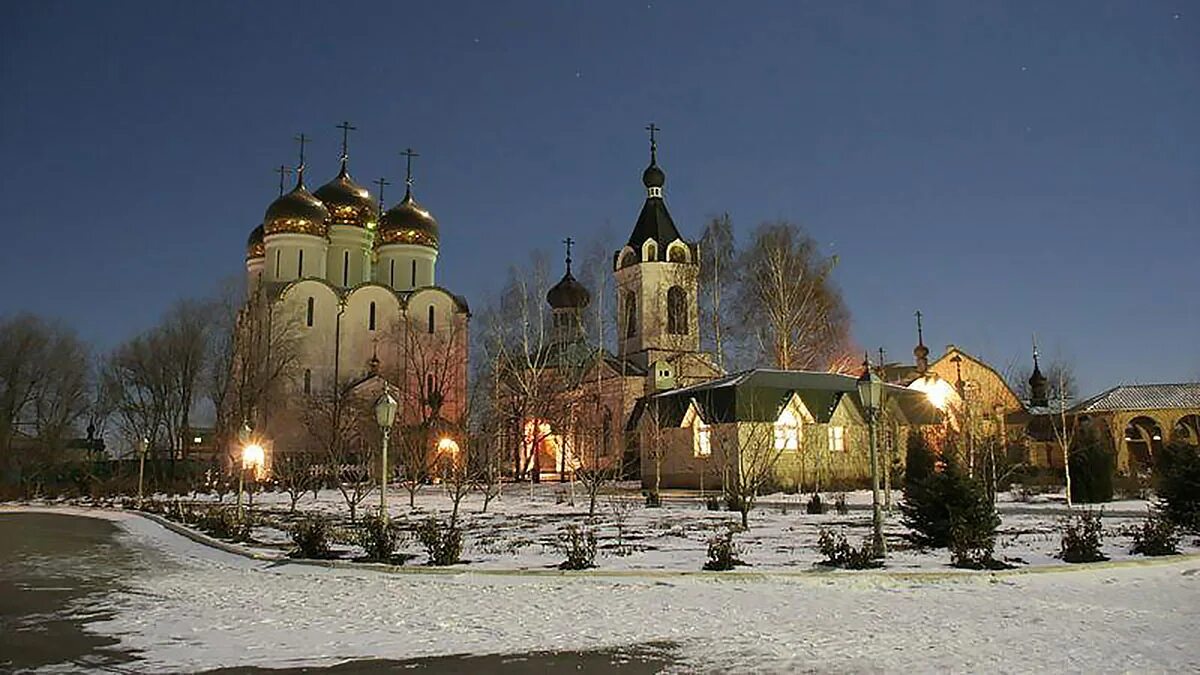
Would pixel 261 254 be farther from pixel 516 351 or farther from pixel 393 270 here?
pixel 516 351

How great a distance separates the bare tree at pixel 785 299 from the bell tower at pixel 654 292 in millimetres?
5591

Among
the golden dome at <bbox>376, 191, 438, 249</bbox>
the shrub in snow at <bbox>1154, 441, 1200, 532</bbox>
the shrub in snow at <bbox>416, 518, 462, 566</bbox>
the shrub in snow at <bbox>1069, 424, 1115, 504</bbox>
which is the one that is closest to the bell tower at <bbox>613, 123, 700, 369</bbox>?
the golden dome at <bbox>376, 191, 438, 249</bbox>

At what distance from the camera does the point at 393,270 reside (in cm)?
5672

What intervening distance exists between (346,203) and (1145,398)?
46279mm

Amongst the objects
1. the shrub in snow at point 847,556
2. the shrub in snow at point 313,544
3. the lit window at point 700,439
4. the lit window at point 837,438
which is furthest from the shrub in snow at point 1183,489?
the lit window at point 700,439

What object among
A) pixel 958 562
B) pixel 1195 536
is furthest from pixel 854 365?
pixel 958 562

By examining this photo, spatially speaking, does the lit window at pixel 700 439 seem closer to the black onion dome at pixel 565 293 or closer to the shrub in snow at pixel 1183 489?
the black onion dome at pixel 565 293

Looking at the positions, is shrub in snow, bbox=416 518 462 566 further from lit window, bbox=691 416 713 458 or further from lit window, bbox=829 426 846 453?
lit window, bbox=829 426 846 453

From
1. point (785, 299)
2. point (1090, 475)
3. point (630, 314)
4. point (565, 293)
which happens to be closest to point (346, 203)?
point (565, 293)

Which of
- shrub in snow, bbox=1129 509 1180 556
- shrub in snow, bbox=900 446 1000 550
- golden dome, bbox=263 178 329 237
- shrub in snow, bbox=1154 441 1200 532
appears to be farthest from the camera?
golden dome, bbox=263 178 329 237

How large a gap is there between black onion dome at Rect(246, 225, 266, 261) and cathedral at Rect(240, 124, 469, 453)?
96 millimetres

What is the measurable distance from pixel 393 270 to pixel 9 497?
22.9 meters

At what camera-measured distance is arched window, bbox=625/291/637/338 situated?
49719mm

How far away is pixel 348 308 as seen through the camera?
176 ft
